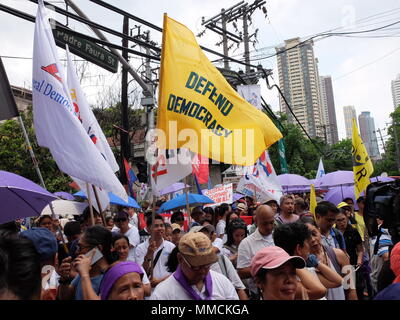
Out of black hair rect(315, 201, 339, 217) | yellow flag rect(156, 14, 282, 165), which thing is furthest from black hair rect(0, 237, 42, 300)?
black hair rect(315, 201, 339, 217)

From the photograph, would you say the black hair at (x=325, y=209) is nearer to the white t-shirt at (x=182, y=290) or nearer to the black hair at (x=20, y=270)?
the white t-shirt at (x=182, y=290)

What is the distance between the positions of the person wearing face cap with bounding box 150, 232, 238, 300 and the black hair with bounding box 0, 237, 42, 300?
1.03 metres

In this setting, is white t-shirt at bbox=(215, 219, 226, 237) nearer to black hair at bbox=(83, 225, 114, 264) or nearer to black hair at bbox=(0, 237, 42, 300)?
black hair at bbox=(83, 225, 114, 264)

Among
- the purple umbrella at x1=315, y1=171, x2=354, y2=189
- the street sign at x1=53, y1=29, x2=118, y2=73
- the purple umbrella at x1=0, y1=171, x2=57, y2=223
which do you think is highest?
the street sign at x1=53, y1=29, x2=118, y2=73

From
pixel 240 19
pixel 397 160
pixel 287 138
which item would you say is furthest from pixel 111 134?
pixel 397 160

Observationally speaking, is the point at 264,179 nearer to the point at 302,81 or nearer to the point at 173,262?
the point at 173,262

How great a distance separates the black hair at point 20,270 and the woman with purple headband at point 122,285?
2.45 ft

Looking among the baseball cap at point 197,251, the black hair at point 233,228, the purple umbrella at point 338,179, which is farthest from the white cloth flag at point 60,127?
the purple umbrella at point 338,179

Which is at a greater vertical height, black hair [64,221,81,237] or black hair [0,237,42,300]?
black hair [64,221,81,237]

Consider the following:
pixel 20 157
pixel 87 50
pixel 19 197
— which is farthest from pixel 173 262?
pixel 20 157

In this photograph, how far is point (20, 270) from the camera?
5.52 ft

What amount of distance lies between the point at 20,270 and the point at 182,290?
1196 mm

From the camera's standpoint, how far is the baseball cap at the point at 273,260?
2.42m

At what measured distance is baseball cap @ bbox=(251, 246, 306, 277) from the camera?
2420 mm
